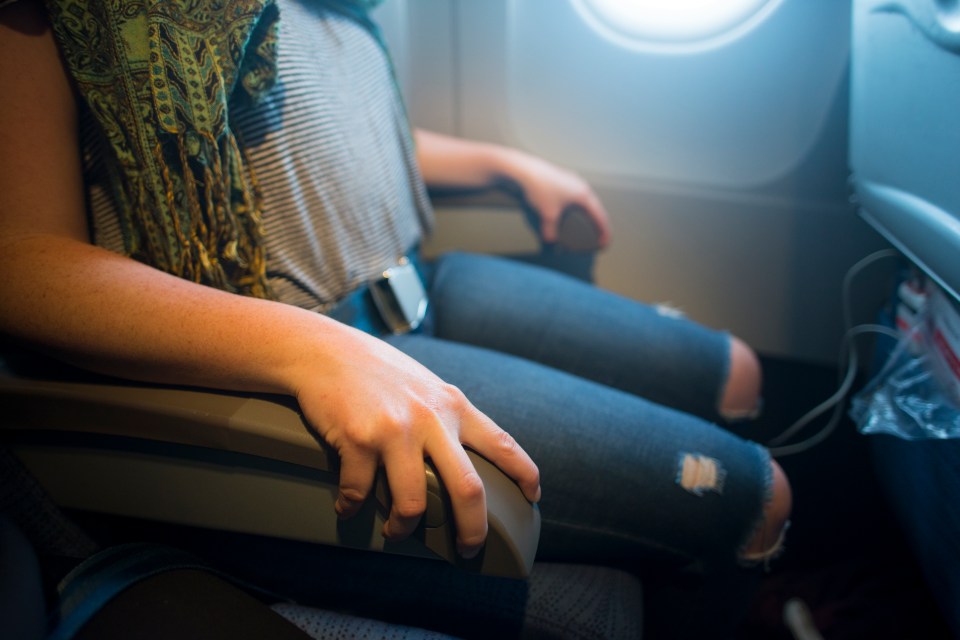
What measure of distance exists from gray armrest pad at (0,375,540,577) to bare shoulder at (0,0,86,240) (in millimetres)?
142

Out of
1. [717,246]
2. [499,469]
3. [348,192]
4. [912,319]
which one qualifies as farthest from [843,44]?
[499,469]

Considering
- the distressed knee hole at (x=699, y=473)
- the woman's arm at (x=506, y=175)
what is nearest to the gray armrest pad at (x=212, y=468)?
the distressed knee hole at (x=699, y=473)

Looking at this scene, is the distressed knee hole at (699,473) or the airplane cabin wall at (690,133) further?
the airplane cabin wall at (690,133)

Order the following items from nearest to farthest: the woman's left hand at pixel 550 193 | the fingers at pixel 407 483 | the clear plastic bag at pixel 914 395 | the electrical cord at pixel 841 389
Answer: the fingers at pixel 407 483
the clear plastic bag at pixel 914 395
the woman's left hand at pixel 550 193
the electrical cord at pixel 841 389

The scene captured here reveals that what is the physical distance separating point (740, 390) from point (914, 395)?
0.22 meters

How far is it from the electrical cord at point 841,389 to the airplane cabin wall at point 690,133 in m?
0.03

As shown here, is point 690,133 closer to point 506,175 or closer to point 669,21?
point 669,21

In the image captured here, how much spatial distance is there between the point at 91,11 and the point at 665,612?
2.63 feet

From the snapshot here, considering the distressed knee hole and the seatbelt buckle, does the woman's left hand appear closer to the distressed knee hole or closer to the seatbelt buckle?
the seatbelt buckle

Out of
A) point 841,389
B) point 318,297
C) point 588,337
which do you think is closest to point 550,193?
point 588,337

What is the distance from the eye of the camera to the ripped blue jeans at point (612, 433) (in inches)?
26.9

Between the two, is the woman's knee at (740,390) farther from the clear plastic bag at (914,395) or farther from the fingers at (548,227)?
the fingers at (548,227)

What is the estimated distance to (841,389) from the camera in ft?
4.29

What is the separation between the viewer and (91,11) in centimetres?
54
